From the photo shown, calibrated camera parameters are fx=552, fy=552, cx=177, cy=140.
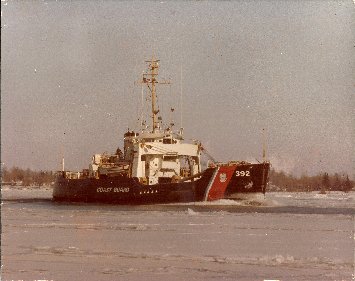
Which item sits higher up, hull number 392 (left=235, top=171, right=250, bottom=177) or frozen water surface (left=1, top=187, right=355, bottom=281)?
hull number 392 (left=235, top=171, right=250, bottom=177)

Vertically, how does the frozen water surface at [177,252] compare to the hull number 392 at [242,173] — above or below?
below

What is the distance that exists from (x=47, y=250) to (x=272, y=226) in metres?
8.22

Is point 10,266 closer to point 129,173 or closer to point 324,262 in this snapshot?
point 324,262

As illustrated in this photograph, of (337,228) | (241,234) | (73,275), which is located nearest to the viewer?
(73,275)

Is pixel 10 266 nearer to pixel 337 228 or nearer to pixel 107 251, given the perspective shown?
pixel 107 251

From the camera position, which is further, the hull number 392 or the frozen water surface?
the hull number 392

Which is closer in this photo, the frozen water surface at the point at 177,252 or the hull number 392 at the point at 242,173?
the frozen water surface at the point at 177,252

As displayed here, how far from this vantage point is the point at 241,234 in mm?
14297

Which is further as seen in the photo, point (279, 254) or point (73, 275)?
point (279, 254)

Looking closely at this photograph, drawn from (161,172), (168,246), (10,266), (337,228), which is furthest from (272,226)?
(161,172)

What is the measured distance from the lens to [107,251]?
1087 centimetres

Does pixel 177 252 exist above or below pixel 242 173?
below

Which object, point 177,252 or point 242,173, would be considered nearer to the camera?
point 177,252

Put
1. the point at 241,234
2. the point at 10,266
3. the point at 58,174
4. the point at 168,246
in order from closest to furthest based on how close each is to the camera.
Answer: the point at 10,266 → the point at 168,246 → the point at 241,234 → the point at 58,174
